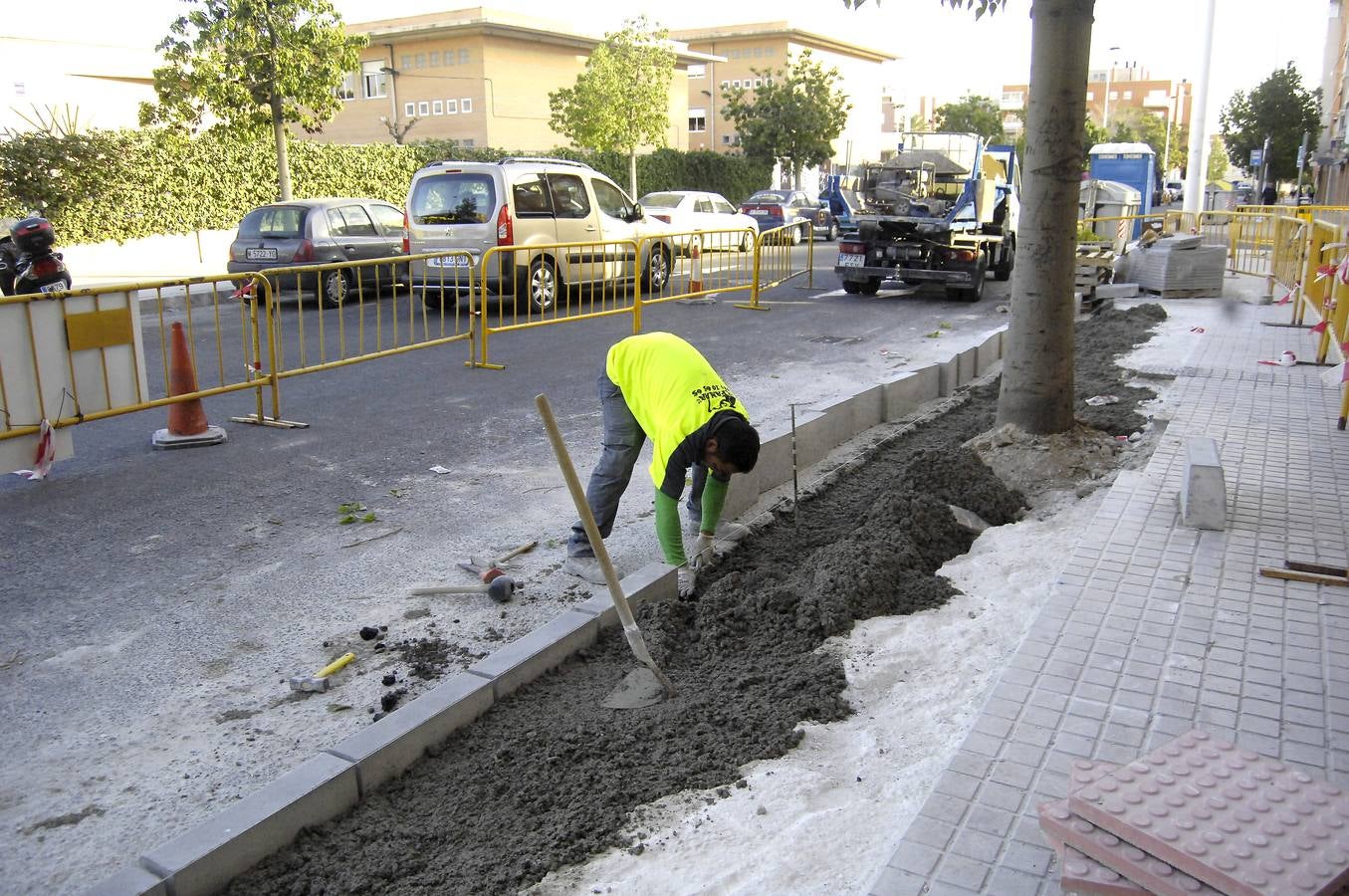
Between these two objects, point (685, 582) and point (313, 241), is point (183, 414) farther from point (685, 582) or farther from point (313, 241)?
point (313, 241)

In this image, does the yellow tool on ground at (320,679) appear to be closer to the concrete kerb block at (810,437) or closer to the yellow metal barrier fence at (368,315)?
the concrete kerb block at (810,437)

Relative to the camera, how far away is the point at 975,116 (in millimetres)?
66312

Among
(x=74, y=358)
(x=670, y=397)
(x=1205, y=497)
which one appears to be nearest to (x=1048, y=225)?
(x=1205, y=497)

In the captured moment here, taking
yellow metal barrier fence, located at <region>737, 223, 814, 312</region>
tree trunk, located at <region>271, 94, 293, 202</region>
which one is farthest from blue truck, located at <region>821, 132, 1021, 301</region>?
tree trunk, located at <region>271, 94, 293, 202</region>

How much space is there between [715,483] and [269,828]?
252 cm

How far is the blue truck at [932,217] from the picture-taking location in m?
16.1

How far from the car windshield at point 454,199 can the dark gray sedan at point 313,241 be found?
125cm

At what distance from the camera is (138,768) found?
361cm

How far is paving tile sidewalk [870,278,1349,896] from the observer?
2830 mm

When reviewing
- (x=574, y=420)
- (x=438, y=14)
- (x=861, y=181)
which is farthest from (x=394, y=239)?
(x=438, y=14)

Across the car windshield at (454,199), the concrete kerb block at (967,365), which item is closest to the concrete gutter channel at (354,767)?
the concrete kerb block at (967,365)

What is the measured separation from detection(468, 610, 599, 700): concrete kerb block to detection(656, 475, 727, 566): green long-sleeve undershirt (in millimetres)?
573

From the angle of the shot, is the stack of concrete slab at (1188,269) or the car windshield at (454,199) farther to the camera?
the stack of concrete slab at (1188,269)

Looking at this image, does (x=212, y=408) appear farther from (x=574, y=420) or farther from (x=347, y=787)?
(x=347, y=787)
